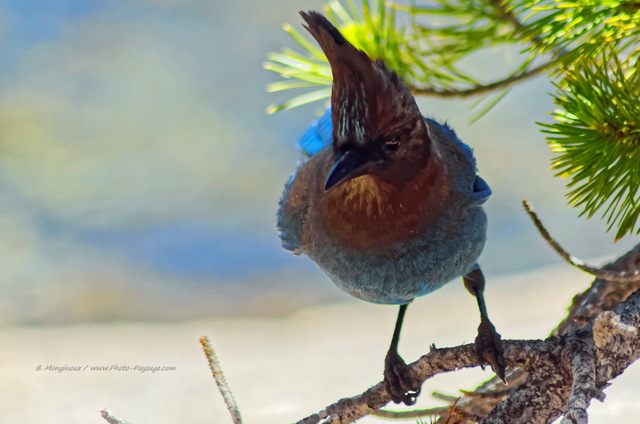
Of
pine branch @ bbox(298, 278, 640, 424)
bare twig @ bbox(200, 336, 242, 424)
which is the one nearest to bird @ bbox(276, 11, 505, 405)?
pine branch @ bbox(298, 278, 640, 424)

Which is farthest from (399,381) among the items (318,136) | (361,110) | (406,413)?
(361,110)

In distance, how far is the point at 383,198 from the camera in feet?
4.58

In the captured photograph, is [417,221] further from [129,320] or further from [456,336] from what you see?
[129,320]

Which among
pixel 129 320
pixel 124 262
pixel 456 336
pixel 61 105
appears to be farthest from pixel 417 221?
pixel 61 105

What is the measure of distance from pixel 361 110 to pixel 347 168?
0.09 meters

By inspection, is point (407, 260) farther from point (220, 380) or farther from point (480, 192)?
point (220, 380)

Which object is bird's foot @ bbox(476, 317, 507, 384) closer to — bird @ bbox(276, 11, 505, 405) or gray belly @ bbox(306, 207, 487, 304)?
bird @ bbox(276, 11, 505, 405)

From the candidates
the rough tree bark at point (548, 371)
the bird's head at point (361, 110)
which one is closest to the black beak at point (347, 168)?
the bird's head at point (361, 110)

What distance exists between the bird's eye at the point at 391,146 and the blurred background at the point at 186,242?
1360 mm

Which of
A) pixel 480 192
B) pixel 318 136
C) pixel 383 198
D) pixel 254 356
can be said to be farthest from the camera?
pixel 254 356

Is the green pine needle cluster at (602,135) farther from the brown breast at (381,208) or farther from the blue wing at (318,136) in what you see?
the blue wing at (318,136)

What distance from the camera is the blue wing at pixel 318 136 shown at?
169 cm

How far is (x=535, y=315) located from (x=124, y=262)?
5.21 ft

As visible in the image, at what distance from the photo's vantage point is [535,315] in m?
3.00
